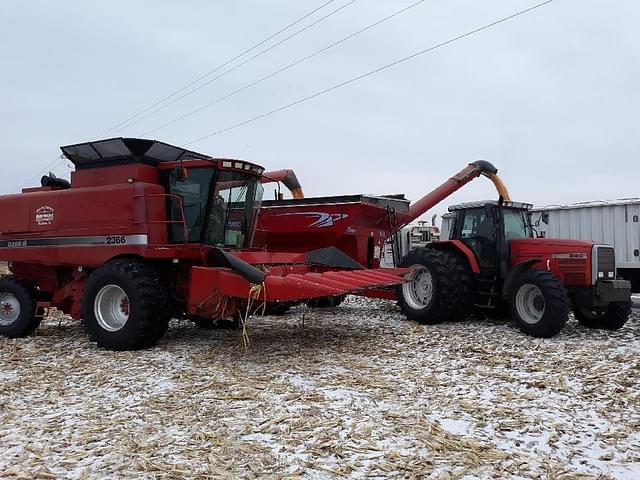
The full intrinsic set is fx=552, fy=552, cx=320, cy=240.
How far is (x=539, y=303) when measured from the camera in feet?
25.6

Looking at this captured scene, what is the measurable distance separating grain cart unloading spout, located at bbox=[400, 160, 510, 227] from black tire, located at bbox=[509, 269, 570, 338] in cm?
465

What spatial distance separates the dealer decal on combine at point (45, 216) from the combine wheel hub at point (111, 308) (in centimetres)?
161

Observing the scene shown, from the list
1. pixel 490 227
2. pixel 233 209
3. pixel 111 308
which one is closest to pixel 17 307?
pixel 111 308

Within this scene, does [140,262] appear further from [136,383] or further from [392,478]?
[392,478]

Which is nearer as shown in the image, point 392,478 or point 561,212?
point 392,478

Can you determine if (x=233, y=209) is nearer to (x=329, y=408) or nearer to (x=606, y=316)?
(x=329, y=408)

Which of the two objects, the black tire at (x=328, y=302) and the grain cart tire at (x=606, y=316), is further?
the black tire at (x=328, y=302)

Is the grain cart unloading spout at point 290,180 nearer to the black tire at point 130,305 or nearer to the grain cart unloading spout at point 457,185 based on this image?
the grain cart unloading spout at point 457,185

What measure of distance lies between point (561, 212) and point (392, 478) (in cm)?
1047

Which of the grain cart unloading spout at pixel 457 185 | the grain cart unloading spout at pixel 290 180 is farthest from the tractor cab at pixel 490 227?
the grain cart unloading spout at pixel 290 180

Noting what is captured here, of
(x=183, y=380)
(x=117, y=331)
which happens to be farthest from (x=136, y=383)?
(x=117, y=331)

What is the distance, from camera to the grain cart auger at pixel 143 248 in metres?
6.77

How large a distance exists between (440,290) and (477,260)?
0.85 meters

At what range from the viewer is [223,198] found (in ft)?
25.1
